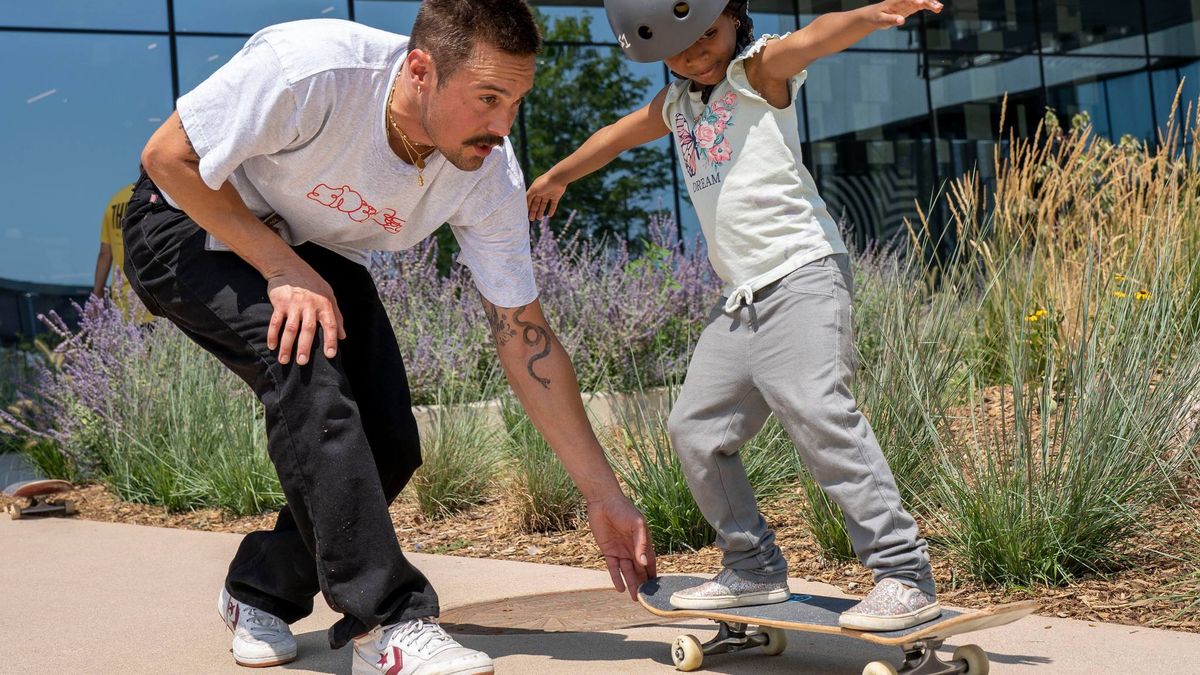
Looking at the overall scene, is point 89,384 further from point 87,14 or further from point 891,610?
point 87,14

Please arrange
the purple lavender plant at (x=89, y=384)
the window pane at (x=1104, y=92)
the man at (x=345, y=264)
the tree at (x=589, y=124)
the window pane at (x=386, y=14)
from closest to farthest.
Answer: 1. the man at (x=345, y=264)
2. the purple lavender plant at (x=89, y=384)
3. the window pane at (x=386, y=14)
4. the tree at (x=589, y=124)
5. the window pane at (x=1104, y=92)

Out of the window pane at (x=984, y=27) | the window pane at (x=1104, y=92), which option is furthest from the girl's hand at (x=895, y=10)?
the window pane at (x=1104, y=92)

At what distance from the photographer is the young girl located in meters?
2.60

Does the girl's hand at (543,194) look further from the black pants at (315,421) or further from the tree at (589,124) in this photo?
the tree at (589,124)

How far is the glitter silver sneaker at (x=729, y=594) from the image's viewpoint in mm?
2812

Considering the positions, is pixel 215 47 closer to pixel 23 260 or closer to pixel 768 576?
pixel 23 260

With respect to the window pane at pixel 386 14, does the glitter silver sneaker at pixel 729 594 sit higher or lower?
lower

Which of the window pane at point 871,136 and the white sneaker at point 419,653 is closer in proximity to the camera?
the white sneaker at point 419,653

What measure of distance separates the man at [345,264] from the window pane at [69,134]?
29.1 feet

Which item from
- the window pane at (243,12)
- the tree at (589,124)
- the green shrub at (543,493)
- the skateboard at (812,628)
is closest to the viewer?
the skateboard at (812,628)

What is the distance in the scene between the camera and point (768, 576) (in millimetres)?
2869

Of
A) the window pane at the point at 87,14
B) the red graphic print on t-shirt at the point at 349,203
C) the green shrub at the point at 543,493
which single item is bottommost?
the green shrub at the point at 543,493

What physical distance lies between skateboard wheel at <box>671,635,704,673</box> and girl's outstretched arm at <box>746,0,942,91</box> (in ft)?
4.29

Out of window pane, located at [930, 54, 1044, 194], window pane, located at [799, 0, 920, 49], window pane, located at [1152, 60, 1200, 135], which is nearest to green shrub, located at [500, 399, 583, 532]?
window pane, located at [799, 0, 920, 49]
